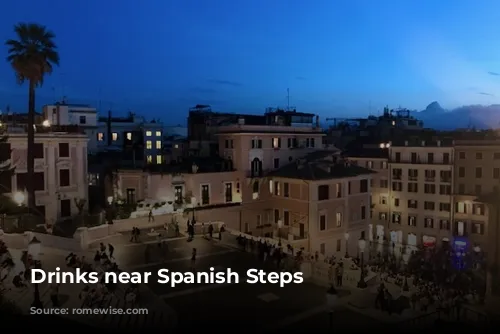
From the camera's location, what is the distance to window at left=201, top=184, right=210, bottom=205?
44312 mm

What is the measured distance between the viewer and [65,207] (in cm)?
3903

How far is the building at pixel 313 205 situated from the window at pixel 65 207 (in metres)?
14.8

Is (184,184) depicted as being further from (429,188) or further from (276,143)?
(429,188)

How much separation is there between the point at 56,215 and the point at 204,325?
2346 centimetres

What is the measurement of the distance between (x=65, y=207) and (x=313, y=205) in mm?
19816

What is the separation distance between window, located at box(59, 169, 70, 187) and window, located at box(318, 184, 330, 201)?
20.3m

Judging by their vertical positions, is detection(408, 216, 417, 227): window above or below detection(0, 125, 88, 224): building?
below

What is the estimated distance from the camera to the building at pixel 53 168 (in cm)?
3644

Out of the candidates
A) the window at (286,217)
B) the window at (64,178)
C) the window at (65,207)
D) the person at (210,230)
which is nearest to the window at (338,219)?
the window at (286,217)

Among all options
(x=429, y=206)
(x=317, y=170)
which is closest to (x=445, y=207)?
(x=429, y=206)

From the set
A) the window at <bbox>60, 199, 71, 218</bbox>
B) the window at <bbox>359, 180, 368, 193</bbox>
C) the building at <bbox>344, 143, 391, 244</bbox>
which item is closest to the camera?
the window at <bbox>60, 199, 71, 218</bbox>

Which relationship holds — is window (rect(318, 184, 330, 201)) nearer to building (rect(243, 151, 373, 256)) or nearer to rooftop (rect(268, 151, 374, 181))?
building (rect(243, 151, 373, 256))

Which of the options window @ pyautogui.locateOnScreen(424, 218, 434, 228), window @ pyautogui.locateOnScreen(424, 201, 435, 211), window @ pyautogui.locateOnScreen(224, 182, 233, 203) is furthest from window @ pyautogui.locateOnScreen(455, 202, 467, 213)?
window @ pyautogui.locateOnScreen(224, 182, 233, 203)

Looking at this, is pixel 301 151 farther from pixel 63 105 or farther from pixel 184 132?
pixel 184 132
